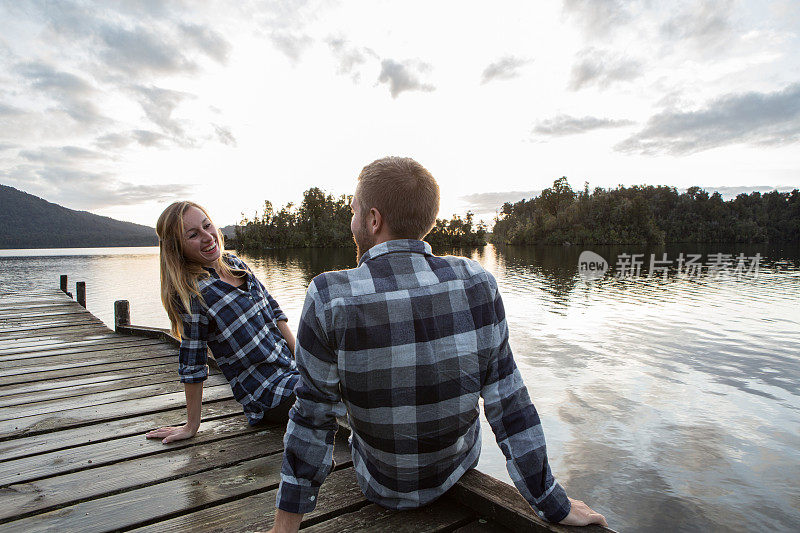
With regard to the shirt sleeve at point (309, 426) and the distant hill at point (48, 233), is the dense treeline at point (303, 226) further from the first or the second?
the shirt sleeve at point (309, 426)

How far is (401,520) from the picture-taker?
225cm

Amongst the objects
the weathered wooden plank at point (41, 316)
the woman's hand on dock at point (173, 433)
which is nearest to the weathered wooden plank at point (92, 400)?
the woman's hand on dock at point (173, 433)

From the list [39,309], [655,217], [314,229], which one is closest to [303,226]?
[314,229]

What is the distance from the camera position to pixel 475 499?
2.27 meters

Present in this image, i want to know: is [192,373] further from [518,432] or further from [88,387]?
[88,387]

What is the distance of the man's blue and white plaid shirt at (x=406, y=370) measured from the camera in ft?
5.61

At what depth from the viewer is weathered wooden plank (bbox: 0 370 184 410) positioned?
4.79m

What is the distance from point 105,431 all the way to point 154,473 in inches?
48.2

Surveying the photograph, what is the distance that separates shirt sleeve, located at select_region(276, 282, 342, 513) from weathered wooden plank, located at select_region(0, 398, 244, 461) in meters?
2.38

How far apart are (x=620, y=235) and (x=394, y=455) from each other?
115 metres

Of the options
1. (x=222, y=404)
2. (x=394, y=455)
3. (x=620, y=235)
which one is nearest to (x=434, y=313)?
(x=394, y=455)

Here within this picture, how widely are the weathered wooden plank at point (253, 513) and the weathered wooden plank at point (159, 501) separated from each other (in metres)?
0.09

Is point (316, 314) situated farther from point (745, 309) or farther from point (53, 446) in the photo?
point (745, 309)

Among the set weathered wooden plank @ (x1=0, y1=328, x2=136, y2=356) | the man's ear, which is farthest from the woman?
weathered wooden plank @ (x1=0, y1=328, x2=136, y2=356)
